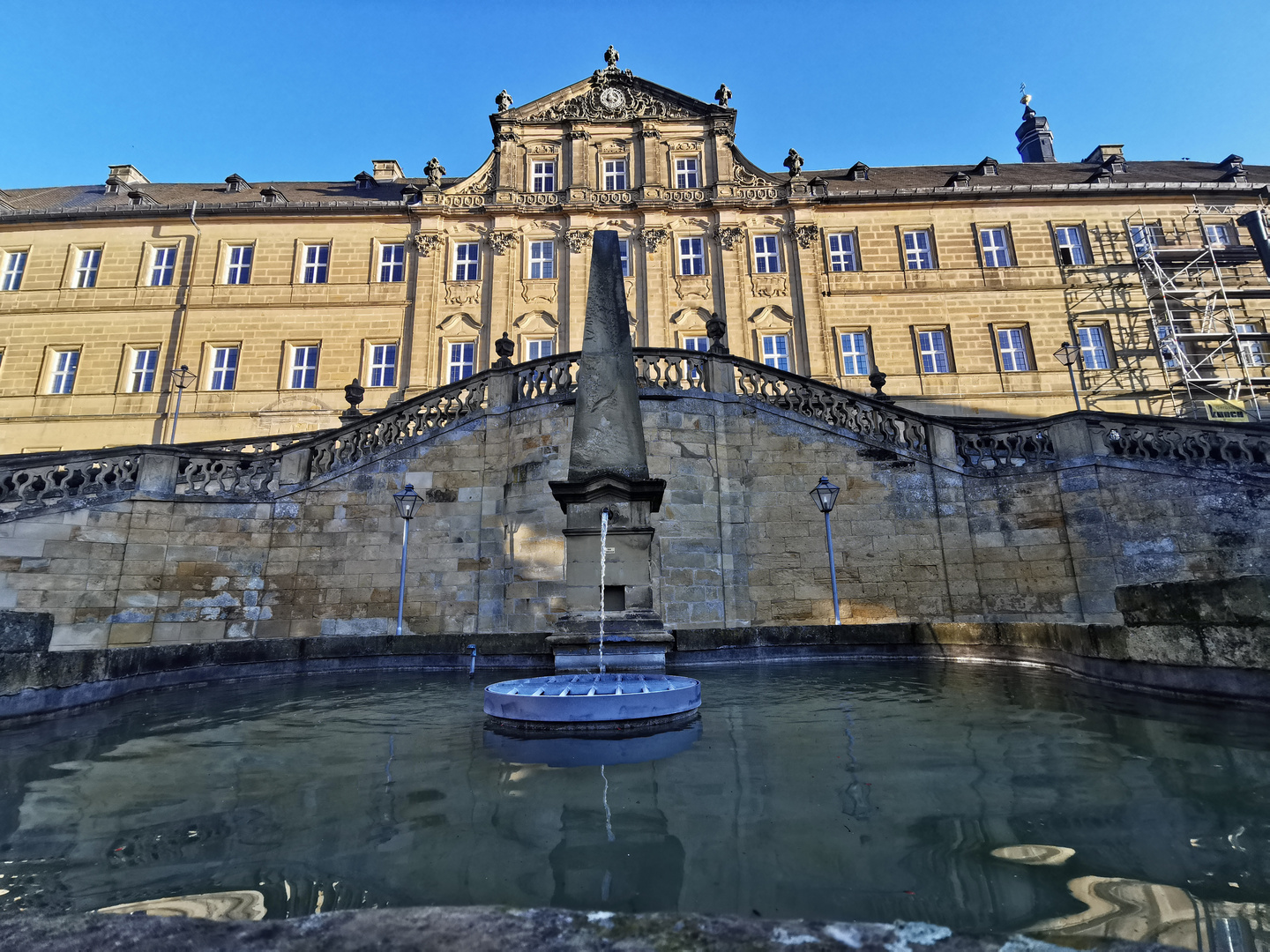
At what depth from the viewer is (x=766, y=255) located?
2756 cm

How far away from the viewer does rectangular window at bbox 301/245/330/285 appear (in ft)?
91.3

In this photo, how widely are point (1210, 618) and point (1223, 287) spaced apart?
3111cm

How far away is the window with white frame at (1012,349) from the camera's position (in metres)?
26.5

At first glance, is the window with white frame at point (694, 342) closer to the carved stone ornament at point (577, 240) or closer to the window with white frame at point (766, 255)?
the window with white frame at point (766, 255)

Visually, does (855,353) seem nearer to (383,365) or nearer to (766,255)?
(766,255)

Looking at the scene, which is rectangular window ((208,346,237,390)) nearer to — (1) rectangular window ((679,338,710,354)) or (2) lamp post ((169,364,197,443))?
(2) lamp post ((169,364,197,443))

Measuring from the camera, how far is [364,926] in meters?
1.62

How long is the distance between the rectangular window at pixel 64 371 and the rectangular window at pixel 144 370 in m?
2.30

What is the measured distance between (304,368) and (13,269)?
47.2 ft

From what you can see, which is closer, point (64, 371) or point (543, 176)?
point (64, 371)

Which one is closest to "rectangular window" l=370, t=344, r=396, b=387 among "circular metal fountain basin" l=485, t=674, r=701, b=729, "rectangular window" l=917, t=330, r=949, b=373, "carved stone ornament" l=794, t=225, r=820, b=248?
"carved stone ornament" l=794, t=225, r=820, b=248

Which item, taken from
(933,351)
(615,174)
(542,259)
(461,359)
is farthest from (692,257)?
(933,351)

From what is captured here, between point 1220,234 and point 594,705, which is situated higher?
point 1220,234

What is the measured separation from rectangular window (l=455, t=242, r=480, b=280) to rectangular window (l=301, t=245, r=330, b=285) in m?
5.63
